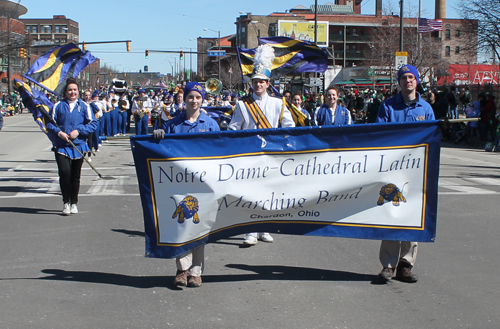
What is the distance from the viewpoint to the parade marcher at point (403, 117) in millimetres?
5648

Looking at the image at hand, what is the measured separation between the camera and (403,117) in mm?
5844

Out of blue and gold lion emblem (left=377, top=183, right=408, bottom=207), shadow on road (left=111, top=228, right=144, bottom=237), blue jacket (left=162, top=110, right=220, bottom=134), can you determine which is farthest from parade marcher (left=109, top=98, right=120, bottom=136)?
blue and gold lion emblem (left=377, top=183, right=408, bottom=207)

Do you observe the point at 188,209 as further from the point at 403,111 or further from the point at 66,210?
the point at 66,210

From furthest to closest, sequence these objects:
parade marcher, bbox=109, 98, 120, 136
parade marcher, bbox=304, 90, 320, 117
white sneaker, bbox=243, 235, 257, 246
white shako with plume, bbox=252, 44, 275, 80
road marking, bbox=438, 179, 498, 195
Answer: parade marcher, bbox=304, 90, 320, 117 < parade marcher, bbox=109, 98, 120, 136 < road marking, bbox=438, 179, 498, 195 < white sneaker, bbox=243, 235, 257, 246 < white shako with plume, bbox=252, 44, 275, 80

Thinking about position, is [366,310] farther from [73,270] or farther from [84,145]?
[84,145]

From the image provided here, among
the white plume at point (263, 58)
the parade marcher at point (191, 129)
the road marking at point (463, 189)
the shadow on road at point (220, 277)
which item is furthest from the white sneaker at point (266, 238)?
the road marking at point (463, 189)

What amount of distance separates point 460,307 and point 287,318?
144 cm

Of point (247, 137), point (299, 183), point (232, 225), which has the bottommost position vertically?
point (232, 225)

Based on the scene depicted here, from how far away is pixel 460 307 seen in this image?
16.4 ft

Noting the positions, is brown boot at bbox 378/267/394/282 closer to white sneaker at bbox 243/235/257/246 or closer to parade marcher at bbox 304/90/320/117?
white sneaker at bbox 243/235/257/246

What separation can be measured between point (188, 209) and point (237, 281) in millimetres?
869

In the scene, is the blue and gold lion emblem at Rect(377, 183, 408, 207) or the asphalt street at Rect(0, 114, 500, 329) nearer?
the asphalt street at Rect(0, 114, 500, 329)

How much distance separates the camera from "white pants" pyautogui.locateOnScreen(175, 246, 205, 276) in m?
5.52

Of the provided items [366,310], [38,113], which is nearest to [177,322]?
[366,310]
